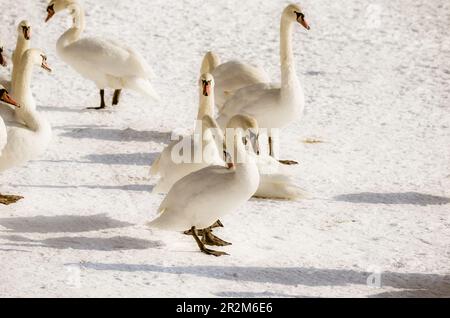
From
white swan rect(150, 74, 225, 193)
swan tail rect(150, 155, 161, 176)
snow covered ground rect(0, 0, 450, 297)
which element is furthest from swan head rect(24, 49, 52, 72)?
white swan rect(150, 74, 225, 193)

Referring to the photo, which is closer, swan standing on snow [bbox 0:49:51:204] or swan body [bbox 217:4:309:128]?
swan standing on snow [bbox 0:49:51:204]

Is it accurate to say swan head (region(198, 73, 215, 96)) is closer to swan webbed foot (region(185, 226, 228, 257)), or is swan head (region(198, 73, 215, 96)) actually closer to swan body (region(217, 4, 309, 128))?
swan body (region(217, 4, 309, 128))

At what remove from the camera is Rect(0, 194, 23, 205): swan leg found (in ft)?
31.1

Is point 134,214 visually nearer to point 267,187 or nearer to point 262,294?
point 267,187

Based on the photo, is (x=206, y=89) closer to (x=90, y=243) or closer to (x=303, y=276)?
(x=90, y=243)

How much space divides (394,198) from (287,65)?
1678 mm

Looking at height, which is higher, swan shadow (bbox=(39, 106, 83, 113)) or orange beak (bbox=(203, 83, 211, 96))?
swan shadow (bbox=(39, 106, 83, 113))

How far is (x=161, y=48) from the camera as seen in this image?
14078mm

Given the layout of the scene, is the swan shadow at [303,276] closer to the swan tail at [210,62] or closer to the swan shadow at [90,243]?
the swan shadow at [90,243]

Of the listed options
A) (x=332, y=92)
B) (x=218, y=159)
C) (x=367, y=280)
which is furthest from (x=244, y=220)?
(x=332, y=92)

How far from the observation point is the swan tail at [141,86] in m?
12.0

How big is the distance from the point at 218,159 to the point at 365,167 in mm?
2035

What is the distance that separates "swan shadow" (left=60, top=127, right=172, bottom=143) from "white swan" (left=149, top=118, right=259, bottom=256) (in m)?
2.82

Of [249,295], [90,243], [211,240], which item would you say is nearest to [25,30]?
[90,243]
